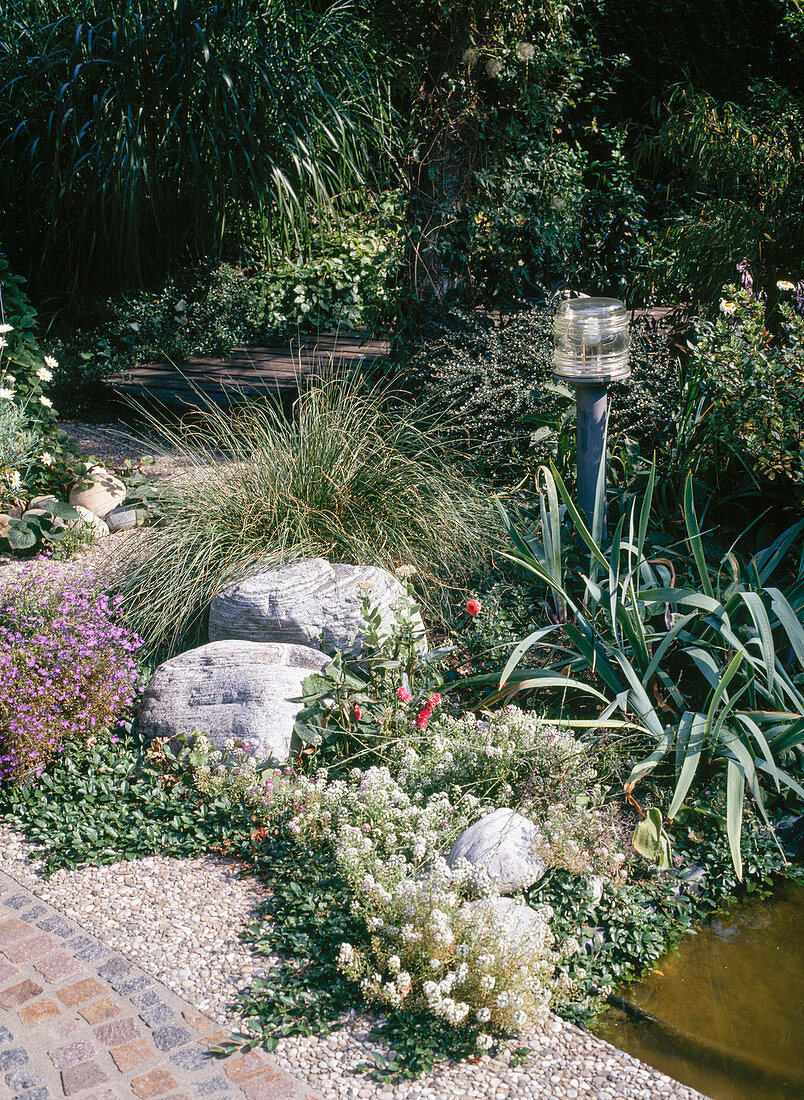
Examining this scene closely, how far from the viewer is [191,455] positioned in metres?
4.25

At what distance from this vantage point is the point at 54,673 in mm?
3072

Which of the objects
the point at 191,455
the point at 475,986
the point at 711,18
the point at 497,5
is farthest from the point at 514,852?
the point at 711,18

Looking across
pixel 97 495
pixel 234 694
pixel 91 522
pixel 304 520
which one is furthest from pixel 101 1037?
pixel 97 495

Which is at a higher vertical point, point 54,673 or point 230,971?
point 54,673

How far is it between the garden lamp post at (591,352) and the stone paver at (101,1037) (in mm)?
2264

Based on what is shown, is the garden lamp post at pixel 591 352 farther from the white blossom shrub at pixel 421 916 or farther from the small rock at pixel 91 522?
the small rock at pixel 91 522

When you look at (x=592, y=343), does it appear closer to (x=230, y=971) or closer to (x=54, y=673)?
(x=54, y=673)

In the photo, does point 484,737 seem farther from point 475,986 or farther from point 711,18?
point 711,18

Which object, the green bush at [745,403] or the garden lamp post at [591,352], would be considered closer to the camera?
the garden lamp post at [591,352]

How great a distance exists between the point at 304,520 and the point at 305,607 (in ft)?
1.75

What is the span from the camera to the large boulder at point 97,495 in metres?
4.97

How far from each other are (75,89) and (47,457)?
133 inches

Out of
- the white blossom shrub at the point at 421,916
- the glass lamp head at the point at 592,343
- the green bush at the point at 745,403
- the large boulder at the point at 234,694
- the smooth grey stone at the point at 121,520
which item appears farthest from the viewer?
the smooth grey stone at the point at 121,520

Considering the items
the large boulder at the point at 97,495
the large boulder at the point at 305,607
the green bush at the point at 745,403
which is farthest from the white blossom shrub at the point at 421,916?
the large boulder at the point at 97,495
